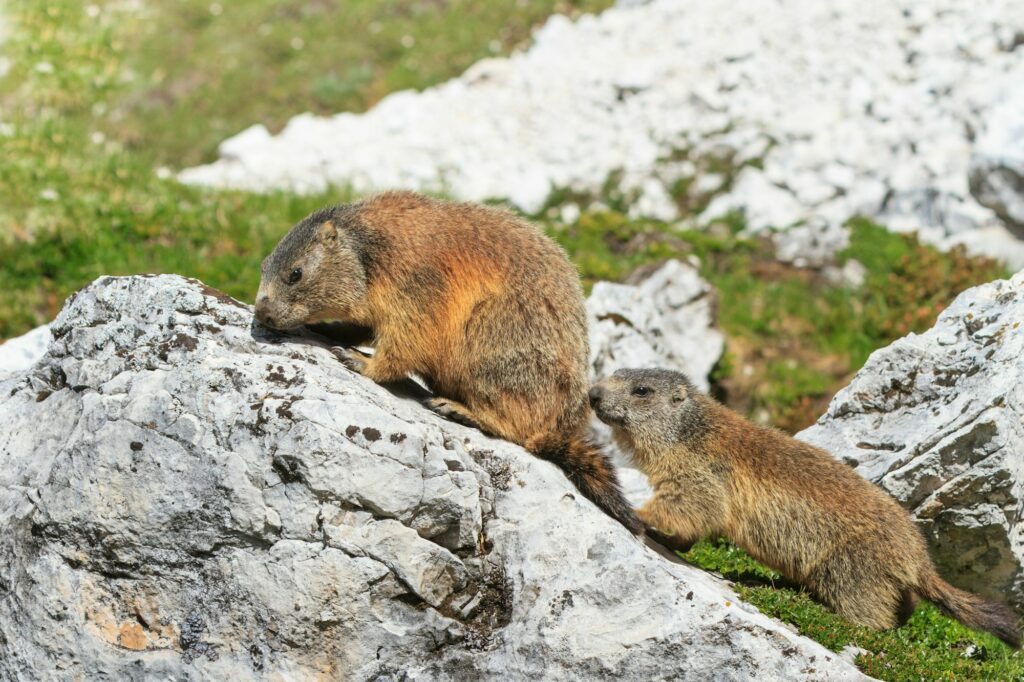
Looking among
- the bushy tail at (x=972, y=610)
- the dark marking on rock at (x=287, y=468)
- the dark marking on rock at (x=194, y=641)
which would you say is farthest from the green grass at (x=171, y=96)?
the bushy tail at (x=972, y=610)

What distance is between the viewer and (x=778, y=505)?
8.71m

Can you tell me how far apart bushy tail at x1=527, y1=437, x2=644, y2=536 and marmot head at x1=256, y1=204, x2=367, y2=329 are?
80.8 inches

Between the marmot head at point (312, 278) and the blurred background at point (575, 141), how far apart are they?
6491mm

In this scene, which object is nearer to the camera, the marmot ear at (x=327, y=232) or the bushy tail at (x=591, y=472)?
the bushy tail at (x=591, y=472)

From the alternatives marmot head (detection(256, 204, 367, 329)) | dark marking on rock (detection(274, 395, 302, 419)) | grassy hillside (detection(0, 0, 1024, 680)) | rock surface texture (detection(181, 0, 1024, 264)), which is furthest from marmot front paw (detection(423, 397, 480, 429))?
rock surface texture (detection(181, 0, 1024, 264))

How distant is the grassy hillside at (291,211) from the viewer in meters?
14.3

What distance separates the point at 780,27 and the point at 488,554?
1832cm

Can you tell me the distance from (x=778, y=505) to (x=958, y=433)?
70.0 inches

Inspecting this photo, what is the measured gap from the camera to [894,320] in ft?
50.1

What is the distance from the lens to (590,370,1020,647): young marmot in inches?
325

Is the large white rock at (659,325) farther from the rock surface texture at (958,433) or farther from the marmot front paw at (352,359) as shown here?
the marmot front paw at (352,359)

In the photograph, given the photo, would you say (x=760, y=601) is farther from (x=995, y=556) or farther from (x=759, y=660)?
(x=995, y=556)

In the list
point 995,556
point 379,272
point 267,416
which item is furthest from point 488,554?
point 995,556

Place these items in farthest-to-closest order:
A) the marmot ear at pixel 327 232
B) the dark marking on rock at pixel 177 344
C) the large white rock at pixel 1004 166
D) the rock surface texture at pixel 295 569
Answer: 1. the large white rock at pixel 1004 166
2. the marmot ear at pixel 327 232
3. the dark marking on rock at pixel 177 344
4. the rock surface texture at pixel 295 569
